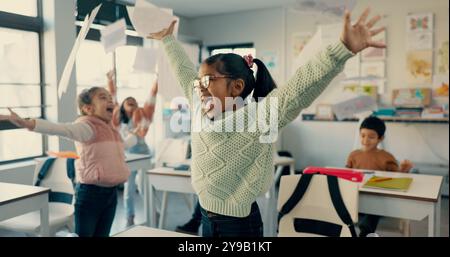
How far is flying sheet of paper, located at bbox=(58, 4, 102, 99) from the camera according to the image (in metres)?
0.71

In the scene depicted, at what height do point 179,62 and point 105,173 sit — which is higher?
point 179,62

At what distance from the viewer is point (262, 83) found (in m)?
0.88

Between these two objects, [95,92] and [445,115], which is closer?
[95,92]

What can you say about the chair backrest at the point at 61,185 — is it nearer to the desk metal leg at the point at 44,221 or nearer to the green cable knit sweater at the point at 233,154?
the desk metal leg at the point at 44,221

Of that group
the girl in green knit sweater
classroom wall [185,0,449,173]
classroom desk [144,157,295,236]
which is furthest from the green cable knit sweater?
classroom wall [185,0,449,173]

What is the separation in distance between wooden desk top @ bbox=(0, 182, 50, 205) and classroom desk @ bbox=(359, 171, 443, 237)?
1.23 metres

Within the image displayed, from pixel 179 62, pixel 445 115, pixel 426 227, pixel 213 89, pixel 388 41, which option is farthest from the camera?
pixel 388 41

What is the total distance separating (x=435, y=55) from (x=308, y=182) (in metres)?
2.75

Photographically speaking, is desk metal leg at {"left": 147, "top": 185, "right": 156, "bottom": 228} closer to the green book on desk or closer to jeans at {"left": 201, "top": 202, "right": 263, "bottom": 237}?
the green book on desk

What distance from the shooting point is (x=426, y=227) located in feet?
5.04

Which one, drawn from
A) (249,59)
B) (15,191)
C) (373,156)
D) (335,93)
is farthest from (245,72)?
(335,93)

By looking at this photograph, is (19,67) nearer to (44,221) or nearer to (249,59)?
(249,59)
